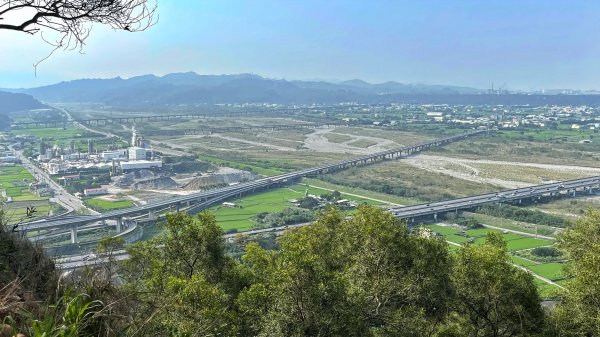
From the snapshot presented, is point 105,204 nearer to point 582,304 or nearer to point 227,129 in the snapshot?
point 582,304

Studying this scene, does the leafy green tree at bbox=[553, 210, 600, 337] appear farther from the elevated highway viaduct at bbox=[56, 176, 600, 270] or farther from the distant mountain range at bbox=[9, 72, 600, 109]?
the distant mountain range at bbox=[9, 72, 600, 109]

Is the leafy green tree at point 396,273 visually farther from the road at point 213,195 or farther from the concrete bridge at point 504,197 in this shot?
the concrete bridge at point 504,197

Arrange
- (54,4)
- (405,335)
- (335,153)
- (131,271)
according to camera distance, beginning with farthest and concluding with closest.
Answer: (335,153)
(131,271)
(405,335)
(54,4)

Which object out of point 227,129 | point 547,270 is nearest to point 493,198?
point 547,270

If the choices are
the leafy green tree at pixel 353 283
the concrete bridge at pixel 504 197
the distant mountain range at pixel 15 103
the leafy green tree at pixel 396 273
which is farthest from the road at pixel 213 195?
the distant mountain range at pixel 15 103

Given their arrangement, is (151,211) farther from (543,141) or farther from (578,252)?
(543,141)

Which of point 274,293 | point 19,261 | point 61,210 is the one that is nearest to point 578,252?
point 274,293
